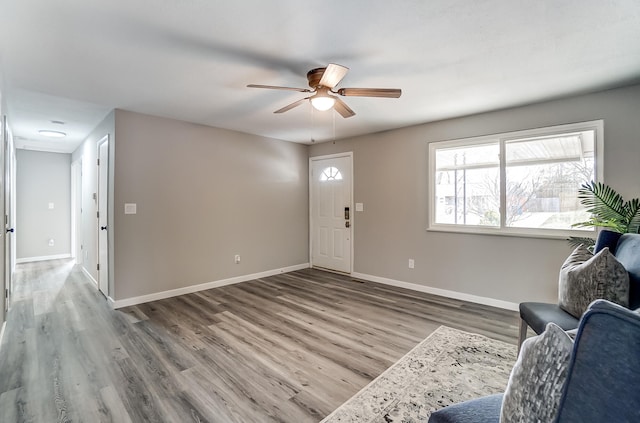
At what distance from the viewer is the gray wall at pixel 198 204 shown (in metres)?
3.64

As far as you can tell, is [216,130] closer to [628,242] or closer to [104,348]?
[104,348]

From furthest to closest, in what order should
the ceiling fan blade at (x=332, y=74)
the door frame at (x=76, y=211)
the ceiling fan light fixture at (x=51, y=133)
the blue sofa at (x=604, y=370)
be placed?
the door frame at (x=76, y=211)
the ceiling fan light fixture at (x=51, y=133)
the ceiling fan blade at (x=332, y=74)
the blue sofa at (x=604, y=370)

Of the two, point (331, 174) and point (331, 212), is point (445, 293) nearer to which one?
point (331, 212)

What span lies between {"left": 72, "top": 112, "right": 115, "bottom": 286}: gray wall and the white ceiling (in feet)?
1.43

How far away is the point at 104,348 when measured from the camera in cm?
258

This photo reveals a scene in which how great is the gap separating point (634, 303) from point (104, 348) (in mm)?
3863

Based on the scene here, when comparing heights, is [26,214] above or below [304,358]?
above

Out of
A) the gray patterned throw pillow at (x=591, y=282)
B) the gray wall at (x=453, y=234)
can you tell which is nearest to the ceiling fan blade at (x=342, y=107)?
the gray wall at (x=453, y=234)

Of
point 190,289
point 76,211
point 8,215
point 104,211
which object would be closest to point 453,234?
point 190,289

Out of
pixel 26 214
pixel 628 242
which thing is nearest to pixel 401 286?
pixel 628 242

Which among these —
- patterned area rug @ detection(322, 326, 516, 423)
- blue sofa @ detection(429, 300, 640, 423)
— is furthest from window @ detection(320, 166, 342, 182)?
blue sofa @ detection(429, 300, 640, 423)

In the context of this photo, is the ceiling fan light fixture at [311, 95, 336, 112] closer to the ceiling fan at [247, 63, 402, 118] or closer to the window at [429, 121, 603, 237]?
the ceiling fan at [247, 63, 402, 118]

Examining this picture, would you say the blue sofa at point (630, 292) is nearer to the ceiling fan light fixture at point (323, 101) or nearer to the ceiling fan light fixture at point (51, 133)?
the ceiling fan light fixture at point (323, 101)

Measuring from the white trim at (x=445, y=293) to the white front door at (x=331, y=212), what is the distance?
22.9 inches
